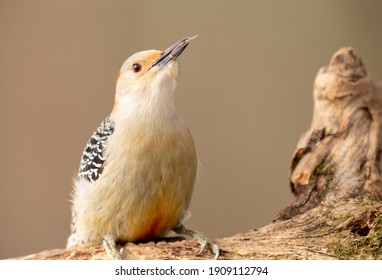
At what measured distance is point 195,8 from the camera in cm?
423

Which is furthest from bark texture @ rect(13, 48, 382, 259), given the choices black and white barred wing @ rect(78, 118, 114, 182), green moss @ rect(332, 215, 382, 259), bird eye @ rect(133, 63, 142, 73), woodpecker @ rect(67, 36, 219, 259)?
bird eye @ rect(133, 63, 142, 73)

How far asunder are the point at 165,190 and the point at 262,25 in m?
1.97

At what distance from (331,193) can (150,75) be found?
119 cm

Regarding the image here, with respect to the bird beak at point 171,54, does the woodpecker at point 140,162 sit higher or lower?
lower

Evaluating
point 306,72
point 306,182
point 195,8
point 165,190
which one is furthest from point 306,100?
point 165,190

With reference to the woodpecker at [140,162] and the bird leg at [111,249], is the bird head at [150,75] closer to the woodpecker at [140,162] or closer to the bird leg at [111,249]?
the woodpecker at [140,162]

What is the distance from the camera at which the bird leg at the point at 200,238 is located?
304cm

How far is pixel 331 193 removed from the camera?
3.34m

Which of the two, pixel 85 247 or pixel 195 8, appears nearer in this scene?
pixel 85 247

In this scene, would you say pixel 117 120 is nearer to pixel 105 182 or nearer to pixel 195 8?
pixel 105 182

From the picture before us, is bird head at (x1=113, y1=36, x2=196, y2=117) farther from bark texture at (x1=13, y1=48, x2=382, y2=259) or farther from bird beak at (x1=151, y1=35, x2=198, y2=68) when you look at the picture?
bark texture at (x1=13, y1=48, x2=382, y2=259)

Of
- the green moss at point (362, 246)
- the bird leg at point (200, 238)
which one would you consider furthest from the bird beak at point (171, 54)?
the green moss at point (362, 246)

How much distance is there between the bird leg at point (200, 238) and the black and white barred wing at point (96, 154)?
56 cm
